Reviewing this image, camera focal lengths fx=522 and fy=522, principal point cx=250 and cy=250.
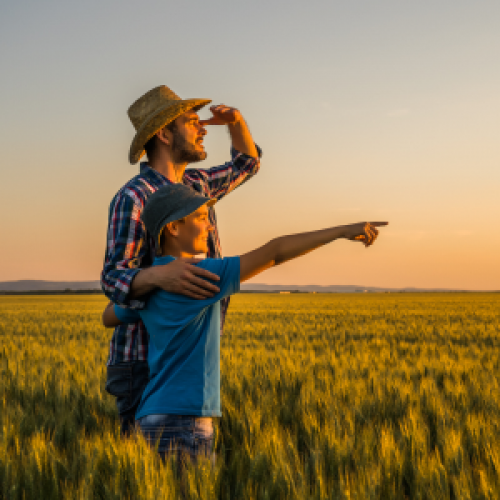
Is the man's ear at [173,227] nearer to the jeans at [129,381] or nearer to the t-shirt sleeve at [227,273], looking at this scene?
the t-shirt sleeve at [227,273]

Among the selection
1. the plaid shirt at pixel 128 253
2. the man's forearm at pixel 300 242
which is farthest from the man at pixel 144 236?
the man's forearm at pixel 300 242

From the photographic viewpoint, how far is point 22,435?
314 centimetres

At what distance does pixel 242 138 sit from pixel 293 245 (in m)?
1.34

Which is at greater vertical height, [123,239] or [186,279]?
[123,239]

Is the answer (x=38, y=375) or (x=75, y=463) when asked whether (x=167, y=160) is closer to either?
(x=75, y=463)

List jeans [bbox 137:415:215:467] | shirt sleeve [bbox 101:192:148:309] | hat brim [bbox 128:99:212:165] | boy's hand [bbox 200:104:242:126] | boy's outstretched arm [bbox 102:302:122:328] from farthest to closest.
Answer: boy's hand [bbox 200:104:242:126] < hat brim [bbox 128:99:212:165] < boy's outstretched arm [bbox 102:302:122:328] < shirt sleeve [bbox 101:192:148:309] < jeans [bbox 137:415:215:467]

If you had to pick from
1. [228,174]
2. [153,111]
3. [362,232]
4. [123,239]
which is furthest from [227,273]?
[228,174]

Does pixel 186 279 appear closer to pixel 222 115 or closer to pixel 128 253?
pixel 128 253

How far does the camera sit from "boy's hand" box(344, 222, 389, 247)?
6.23ft

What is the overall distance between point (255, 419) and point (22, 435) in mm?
1426

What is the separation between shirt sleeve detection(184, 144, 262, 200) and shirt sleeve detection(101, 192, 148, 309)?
2.34ft

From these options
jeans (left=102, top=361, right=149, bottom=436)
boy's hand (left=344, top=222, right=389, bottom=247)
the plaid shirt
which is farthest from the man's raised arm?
boy's hand (left=344, top=222, right=389, bottom=247)

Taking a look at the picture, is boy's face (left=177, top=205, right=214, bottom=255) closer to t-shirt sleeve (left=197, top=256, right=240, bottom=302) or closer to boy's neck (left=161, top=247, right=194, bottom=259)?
boy's neck (left=161, top=247, right=194, bottom=259)

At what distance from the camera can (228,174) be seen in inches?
123
